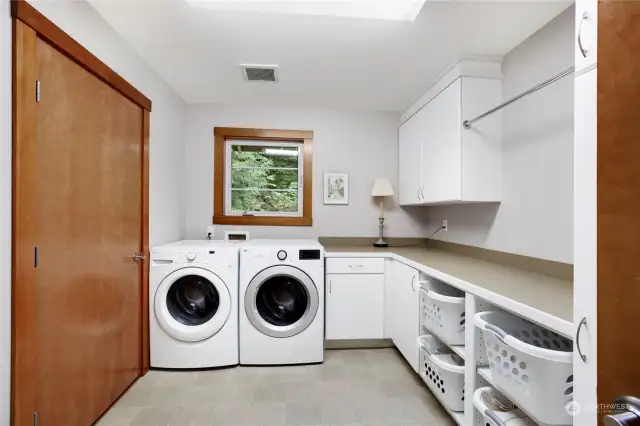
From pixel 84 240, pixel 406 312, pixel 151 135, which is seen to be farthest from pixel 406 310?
pixel 151 135

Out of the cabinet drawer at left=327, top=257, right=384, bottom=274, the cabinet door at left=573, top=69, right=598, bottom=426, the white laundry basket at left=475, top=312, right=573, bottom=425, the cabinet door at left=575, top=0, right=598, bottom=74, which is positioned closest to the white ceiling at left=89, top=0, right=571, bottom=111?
the cabinet door at left=575, top=0, right=598, bottom=74

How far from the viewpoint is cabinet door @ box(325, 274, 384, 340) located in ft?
8.48

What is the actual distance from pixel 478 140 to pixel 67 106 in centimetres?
239

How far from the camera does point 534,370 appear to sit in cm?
99

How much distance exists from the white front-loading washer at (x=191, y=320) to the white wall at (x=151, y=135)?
31 centimetres

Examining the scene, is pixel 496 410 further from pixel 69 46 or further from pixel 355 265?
pixel 69 46

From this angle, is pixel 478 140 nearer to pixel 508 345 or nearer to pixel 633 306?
pixel 508 345

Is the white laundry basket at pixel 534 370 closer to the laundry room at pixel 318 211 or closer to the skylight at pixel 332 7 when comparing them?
the laundry room at pixel 318 211

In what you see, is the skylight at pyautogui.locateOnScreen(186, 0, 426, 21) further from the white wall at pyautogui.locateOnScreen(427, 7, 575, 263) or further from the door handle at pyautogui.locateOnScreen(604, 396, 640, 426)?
the door handle at pyautogui.locateOnScreen(604, 396, 640, 426)

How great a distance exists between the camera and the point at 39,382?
128cm

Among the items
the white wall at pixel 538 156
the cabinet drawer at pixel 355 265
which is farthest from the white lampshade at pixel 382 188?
the white wall at pixel 538 156

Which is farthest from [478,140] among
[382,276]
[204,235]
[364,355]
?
[204,235]

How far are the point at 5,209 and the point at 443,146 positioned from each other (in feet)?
8.08

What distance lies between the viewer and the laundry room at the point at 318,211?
88cm
